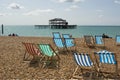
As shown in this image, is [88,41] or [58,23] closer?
[88,41]

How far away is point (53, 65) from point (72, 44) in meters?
3.37

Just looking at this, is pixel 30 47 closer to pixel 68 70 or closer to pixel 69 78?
pixel 68 70

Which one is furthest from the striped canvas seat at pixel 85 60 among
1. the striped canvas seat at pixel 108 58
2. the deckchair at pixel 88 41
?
the deckchair at pixel 88 41

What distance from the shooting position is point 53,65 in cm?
760

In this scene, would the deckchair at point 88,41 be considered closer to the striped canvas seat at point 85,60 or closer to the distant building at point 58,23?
the striped canvas seat at point 85,60

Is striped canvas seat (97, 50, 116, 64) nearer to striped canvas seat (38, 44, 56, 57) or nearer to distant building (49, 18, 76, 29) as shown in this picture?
striped canvas seat (38, 44, 56, 57)

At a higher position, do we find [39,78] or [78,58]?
Result: [78,58]

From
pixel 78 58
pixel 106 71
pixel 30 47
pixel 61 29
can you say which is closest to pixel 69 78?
pixel 78 58

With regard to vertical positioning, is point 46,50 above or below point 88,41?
above

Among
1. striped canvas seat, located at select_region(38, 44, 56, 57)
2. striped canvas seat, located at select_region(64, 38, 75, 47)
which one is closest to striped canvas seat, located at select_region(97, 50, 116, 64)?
striped canvas seat, located at select_region(38, 44, 56, 57)

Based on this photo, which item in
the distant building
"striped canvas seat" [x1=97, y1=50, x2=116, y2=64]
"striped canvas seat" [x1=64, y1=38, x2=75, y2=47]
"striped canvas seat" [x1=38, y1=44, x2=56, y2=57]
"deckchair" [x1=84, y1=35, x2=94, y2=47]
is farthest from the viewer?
the distant building

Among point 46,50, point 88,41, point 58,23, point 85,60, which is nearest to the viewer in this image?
point 85,60

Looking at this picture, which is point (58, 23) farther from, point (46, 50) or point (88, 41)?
point (46, 50)

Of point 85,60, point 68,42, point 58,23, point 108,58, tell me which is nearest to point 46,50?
point 85,60
